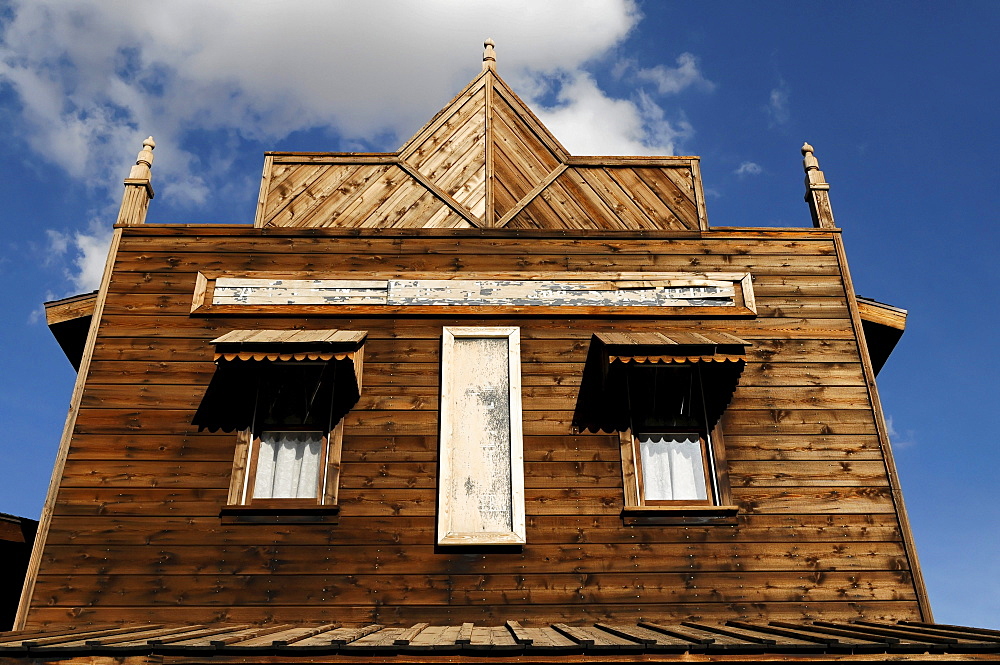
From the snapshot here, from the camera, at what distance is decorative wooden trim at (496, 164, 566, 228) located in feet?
33.5

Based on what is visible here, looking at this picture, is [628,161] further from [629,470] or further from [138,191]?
[138,191]

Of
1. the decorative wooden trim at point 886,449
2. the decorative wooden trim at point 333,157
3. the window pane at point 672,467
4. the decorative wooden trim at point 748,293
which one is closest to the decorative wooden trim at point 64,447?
the decorative wooden trim at point 333,157

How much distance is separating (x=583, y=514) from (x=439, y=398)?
2.03 metres

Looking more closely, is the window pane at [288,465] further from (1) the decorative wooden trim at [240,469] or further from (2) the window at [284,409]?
Result: (1) the decorative wooden trim at [240,469]

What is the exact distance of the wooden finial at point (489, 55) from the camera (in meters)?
11.6

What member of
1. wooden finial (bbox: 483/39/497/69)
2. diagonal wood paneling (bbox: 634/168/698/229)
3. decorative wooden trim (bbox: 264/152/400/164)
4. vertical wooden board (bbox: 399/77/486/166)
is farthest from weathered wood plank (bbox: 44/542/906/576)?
wooden finial (bbox: 483/39/497/69)

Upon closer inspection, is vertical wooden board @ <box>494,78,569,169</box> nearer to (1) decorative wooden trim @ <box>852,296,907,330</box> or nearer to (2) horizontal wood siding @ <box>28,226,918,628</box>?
(2) horizontal wood siding @ <box>28,226,918,628</box>

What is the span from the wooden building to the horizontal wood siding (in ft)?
0.09

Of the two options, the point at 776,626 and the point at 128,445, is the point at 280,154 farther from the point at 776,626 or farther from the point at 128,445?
the point at 776,626

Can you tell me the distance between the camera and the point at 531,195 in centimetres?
1045

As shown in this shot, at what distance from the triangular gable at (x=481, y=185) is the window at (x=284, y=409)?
7.08 feet

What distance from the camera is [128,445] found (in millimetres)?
8562

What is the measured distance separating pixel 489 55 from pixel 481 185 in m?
2.49

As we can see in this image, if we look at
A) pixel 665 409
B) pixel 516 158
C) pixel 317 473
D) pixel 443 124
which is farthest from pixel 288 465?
pixel 443 124
